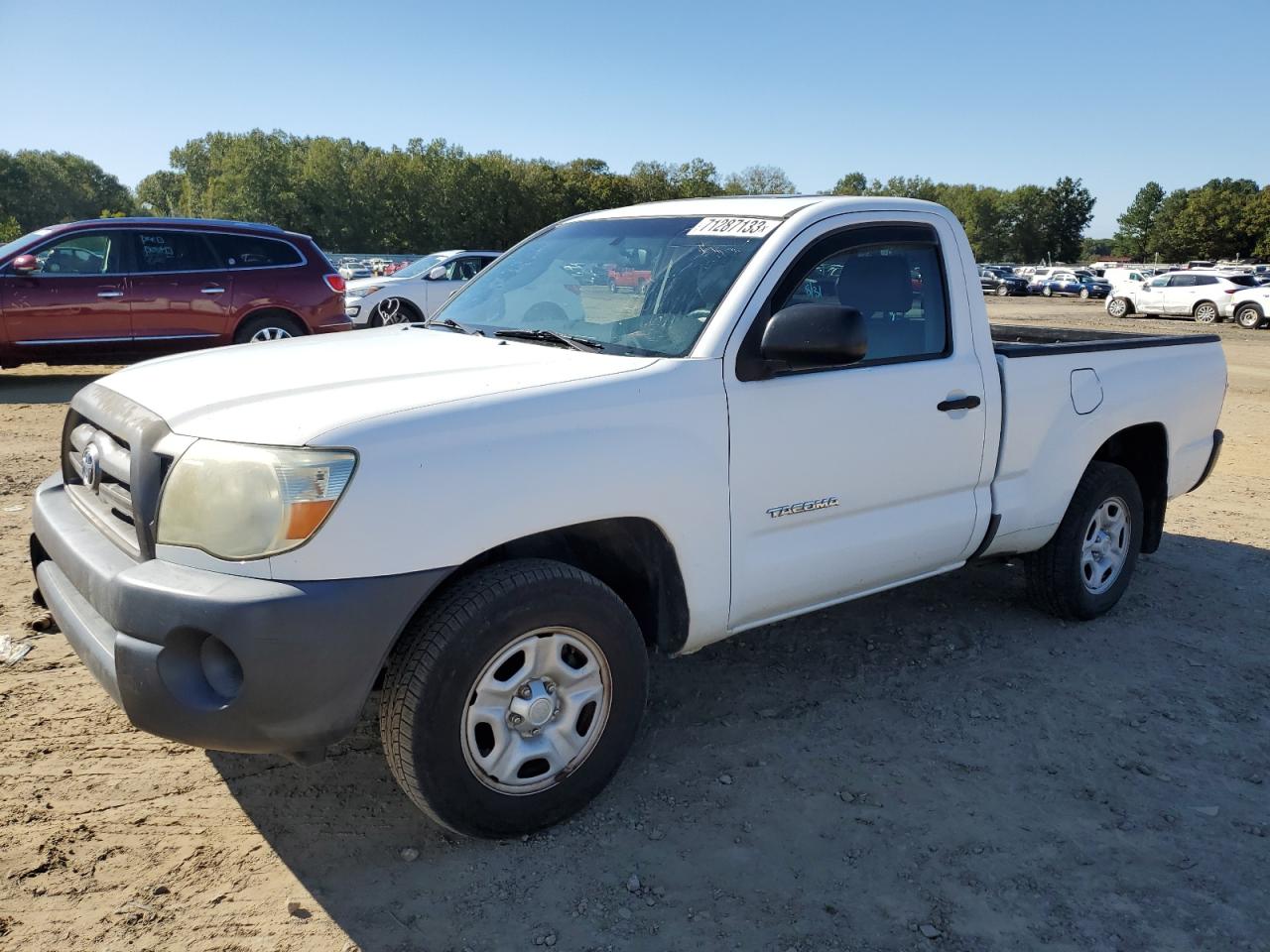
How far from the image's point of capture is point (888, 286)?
3.79m

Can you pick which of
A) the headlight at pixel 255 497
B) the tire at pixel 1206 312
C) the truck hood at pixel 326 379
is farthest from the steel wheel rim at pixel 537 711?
the tire at pixel 1206 312

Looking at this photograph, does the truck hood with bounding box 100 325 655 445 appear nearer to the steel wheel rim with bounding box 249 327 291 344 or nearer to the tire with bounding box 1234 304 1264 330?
the steel wheel rim with bounding box 249 327 291 344

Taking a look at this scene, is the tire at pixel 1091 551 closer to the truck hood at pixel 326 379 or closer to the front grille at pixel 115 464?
the truck hood at pixel 326 379

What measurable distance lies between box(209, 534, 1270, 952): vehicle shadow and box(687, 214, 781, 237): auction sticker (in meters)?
1.80

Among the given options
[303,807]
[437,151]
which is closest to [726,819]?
[303,807]

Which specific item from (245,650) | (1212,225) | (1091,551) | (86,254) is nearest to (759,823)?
(245,650)

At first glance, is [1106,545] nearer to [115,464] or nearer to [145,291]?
[115,464]

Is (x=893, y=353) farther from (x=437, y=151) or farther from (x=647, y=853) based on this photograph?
(x=437, y=151)

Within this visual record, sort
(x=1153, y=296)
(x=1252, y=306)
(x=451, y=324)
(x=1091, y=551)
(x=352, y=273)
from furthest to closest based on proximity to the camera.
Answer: (x=1153, y=296) → (x=1252, y=306) → (x=352, y=273) → (x=1091, y=551) → (x=451, y=324)

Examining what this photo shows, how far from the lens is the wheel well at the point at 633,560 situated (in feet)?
9.72

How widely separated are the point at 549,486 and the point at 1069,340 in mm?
3791

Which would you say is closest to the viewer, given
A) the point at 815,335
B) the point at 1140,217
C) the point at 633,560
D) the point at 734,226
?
the point at 815,335

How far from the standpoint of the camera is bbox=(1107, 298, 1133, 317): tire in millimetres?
31312

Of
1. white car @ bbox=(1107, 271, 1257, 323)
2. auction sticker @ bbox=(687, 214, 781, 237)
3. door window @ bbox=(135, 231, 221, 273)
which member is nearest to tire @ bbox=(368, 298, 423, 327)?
door window @ bbox=(135, 231, 221, 273)
